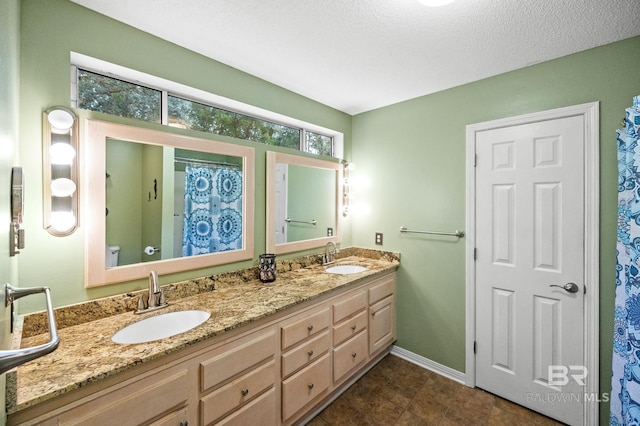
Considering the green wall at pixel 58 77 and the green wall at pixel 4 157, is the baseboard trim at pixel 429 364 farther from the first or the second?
the green wall at pixel 4 157

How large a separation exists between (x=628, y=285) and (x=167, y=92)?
2.75 meters

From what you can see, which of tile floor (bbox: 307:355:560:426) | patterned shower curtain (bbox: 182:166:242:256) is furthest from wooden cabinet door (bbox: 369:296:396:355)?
patterned shower curtain (bbox: 182:166:242:256)

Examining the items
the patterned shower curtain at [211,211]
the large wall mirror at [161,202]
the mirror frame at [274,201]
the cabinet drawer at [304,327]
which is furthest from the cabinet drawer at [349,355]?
the patterned shower curtain at [211,211]

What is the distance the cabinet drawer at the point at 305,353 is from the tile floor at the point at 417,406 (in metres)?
0.47

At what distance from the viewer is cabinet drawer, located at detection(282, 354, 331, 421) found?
168 centimetres

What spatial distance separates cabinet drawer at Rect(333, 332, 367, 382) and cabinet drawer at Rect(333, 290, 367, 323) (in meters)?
0.21

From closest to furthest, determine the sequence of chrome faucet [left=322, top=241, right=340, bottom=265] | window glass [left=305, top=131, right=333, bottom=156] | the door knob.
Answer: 1. the door knob
2. chrome faucet [left=322, top=241, right=340, bottom=265]
3. window glass [left=305, top=131, right=333, bottom=156]

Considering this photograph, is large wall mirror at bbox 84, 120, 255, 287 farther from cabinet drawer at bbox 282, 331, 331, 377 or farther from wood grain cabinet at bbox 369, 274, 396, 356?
wood grain cabinet at bbox 369, 274, 396, 356

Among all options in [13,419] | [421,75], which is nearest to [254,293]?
[13,419]

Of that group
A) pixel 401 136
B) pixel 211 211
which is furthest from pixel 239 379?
pixel 401 136

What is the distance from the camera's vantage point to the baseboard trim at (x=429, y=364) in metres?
2.37

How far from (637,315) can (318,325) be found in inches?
61.6

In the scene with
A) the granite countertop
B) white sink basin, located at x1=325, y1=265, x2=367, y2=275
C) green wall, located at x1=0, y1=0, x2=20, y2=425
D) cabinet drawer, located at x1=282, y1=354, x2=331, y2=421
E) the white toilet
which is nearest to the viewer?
green wall, located at x1=0, y1=0, x2=20, y2=425

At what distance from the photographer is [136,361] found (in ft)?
3.55
